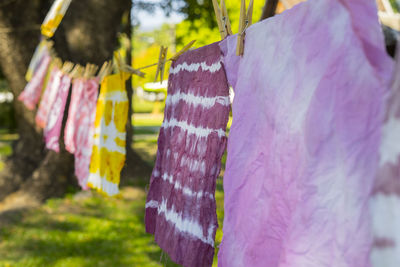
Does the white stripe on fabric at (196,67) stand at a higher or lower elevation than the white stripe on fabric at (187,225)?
higher

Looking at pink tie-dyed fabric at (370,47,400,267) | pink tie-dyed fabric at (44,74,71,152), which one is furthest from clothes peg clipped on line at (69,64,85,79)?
pink tie-dyed fabric at (370,47,400,267)

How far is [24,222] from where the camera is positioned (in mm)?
5016

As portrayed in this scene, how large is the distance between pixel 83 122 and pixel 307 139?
2.47m

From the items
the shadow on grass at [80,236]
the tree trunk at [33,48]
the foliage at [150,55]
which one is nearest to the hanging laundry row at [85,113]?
the foliage at [150,55]

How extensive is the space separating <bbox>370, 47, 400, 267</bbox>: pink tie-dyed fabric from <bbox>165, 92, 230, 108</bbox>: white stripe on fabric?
906 mm

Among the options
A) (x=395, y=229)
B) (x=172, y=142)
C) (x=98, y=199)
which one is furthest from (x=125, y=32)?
(x=395, y=229)

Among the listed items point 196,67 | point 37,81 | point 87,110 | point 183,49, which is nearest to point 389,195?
point 196,67

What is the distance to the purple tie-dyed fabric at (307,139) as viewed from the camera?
101 centimetres

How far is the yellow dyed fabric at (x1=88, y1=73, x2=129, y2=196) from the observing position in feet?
9.68

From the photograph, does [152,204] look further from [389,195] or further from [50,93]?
[50,93]

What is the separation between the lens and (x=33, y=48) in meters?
5.59

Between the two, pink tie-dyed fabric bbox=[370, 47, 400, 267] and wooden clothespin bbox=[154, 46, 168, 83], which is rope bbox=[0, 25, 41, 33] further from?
pink tie-dyed fabric bbox=[370, 47, 400, 267]

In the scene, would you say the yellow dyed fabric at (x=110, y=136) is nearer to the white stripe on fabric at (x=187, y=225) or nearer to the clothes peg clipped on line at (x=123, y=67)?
the clothes peg clipped on line at (x=123, y=67)

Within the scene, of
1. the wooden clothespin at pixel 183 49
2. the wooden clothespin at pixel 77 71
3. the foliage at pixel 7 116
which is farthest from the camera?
the foliage at pixel 7 116
